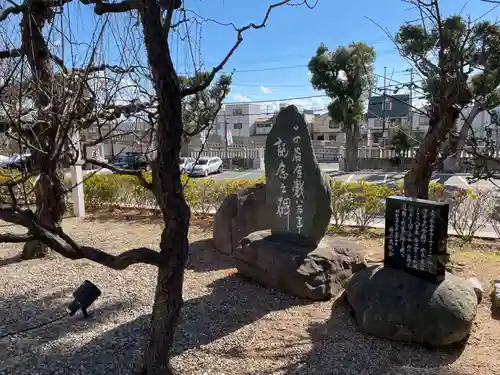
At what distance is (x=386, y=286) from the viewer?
3.36 metres

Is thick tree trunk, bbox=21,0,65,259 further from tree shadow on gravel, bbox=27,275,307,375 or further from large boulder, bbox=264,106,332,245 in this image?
large boulder, bbox=264,106,332,245

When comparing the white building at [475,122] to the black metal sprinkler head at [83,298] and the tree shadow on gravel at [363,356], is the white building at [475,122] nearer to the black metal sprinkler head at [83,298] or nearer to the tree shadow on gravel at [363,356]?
the tree shadow on gravel at [363,356]

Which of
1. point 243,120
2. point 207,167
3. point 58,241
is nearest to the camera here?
point 58,241

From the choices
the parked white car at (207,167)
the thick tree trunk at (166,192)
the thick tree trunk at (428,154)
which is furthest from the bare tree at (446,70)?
the parked white car at (207,167)

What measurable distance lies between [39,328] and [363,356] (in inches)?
106

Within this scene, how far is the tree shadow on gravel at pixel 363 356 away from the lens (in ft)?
9.16

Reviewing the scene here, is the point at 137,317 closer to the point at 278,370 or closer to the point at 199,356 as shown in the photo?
the point at 199,356

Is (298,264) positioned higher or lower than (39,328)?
higher

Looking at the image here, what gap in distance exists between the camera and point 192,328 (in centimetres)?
Answer: 337

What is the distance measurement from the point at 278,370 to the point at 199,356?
60cm

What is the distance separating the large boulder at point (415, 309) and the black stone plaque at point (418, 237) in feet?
0.37

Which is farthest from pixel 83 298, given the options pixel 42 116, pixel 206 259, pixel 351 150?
pixel 351 150

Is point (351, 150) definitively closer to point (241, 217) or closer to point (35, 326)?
point (241, 217)


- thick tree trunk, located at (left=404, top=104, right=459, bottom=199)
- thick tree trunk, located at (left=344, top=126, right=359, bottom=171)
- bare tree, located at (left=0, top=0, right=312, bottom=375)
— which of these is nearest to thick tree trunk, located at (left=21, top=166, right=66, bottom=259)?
bare tree, located at (left=0, top=0, right=312, bottom=375)
